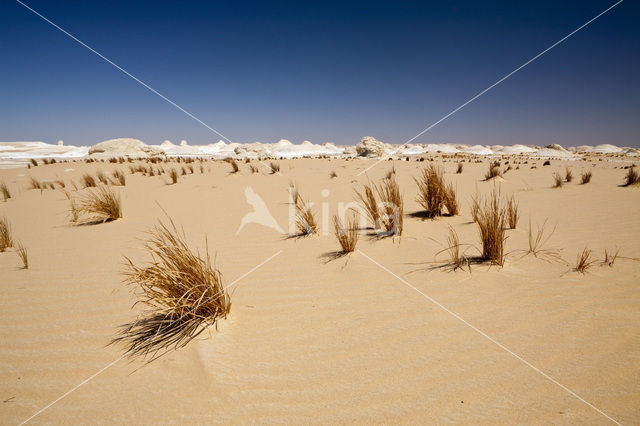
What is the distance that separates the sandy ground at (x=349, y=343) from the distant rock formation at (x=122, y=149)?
23.2 m

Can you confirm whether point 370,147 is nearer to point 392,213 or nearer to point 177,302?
point 392,213

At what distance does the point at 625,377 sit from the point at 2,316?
11.5 feet

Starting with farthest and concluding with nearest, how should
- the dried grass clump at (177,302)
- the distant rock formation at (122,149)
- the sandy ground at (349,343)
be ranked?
the distant rock formation at (122,149) → the dried grass clump at (177,302) → the sandy ground at (349,343)

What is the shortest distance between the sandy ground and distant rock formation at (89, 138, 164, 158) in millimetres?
23156

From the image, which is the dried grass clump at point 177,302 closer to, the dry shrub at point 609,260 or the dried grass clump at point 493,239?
the dried grass clump at point 493,239

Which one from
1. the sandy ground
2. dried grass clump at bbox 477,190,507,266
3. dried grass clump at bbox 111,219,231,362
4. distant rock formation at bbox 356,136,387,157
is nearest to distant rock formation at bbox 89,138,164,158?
distant rock formation at bbox 356,136,387,157

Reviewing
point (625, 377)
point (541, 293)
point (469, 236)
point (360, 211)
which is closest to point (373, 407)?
point (625, 377)

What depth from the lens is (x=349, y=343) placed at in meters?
1.62

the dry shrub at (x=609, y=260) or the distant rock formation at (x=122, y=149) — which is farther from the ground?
the distant rock formation at (x=122, y=149)

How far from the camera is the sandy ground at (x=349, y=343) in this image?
124 centimetres

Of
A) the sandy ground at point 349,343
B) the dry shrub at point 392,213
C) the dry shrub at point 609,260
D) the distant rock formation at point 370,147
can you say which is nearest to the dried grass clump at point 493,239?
the sandy ground at point 349,343

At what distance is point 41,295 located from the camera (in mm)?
2260

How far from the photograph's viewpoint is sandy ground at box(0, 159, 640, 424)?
124 cm

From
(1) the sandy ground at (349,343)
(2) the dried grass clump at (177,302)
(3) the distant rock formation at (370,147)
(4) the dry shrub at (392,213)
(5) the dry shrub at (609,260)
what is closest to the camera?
(1) the sandy ground at (349,343)
